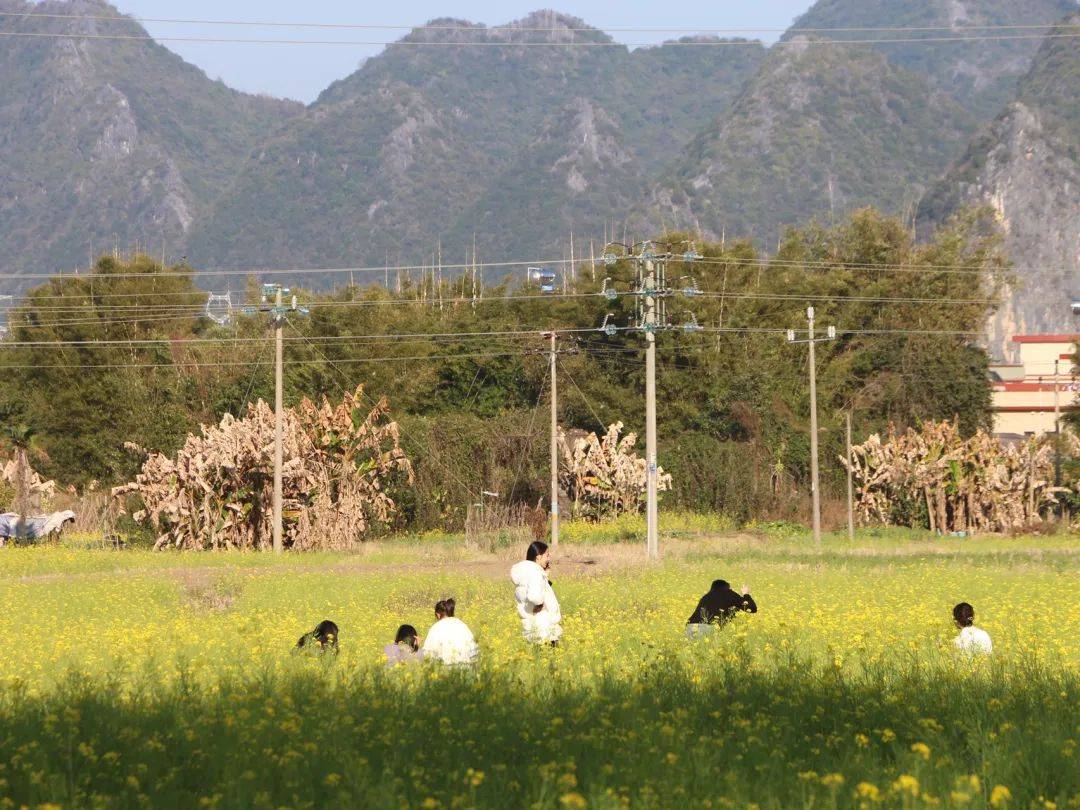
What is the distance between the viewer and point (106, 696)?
36.6 feet

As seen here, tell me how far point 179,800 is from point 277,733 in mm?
1241

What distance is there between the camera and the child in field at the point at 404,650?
1351cm

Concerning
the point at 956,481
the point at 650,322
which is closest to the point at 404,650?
the point at 650,322

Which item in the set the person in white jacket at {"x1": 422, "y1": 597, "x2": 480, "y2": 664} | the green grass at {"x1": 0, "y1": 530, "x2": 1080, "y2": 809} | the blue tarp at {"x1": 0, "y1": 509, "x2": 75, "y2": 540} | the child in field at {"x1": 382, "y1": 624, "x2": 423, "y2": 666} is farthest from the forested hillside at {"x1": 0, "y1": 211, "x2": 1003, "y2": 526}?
the person in white jacket at {"x1": 422, "y1": 597, "x2": 480, "y2": 664}

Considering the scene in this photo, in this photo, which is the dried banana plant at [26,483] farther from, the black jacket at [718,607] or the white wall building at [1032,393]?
the white wall building at [1032,393]

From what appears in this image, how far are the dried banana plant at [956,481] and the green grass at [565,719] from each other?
117ft

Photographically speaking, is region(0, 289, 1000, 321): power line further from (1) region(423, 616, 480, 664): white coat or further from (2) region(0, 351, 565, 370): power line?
(1) region(423, 616, 480, 664): white coat

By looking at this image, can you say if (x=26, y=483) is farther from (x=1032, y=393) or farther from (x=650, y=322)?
(x=1032, y=393)

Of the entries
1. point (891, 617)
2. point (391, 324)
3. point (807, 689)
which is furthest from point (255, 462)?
point (807, 689)

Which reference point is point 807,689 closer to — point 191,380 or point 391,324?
point 191,380

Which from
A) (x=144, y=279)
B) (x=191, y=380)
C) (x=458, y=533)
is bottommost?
(x=458, y=533)

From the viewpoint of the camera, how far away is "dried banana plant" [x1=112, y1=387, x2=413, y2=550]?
46594 mm

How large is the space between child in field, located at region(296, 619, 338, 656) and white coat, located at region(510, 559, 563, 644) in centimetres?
212

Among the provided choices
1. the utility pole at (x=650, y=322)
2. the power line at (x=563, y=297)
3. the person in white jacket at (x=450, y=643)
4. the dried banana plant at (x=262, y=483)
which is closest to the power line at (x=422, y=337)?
the power line at (x=563, y=297)
